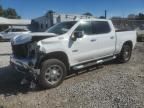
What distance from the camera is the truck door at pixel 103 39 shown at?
6.81 metres

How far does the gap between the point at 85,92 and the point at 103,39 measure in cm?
254

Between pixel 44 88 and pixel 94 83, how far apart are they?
151 cm

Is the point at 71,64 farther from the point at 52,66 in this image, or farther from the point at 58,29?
the point at 58,29

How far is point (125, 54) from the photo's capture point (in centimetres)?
851

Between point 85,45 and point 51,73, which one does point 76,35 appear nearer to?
point 85,45

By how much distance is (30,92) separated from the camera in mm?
5355

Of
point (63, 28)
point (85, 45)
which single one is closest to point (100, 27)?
point (85, 45)

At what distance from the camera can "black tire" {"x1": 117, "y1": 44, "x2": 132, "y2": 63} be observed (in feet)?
27.4

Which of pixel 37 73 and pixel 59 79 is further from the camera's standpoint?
pixel 59 79

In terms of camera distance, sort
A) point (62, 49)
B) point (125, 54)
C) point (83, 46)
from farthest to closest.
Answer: point (125, 54) < point (83, 46) < point (62, 49)

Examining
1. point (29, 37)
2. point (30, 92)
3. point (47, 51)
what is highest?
point (29, 37)

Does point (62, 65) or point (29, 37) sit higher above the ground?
point (29, 37)

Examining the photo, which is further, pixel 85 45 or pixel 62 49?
pixel 85 45

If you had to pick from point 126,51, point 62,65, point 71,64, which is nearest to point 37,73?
point 62,65
